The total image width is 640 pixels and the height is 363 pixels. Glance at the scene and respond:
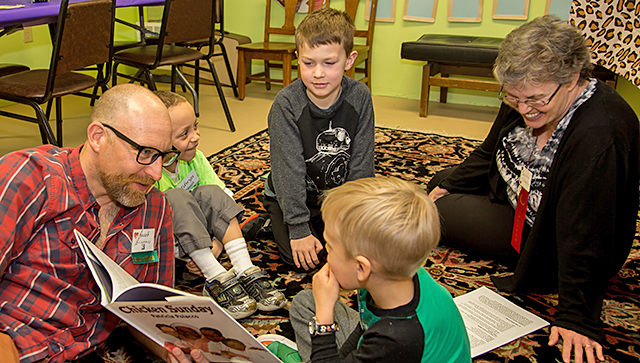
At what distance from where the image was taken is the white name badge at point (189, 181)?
1.83 m

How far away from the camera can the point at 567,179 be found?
1494 millimetres

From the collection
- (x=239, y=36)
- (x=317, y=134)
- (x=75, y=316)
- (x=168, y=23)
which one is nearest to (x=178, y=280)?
(x=75, y=316)

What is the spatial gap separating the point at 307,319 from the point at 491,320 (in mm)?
636

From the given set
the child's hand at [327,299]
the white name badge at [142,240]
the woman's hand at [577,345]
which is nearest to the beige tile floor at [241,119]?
the white name badge at [142,240]

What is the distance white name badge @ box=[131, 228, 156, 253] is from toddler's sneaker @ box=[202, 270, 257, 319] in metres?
0.40

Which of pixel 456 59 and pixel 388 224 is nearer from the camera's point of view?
pixel 388 224

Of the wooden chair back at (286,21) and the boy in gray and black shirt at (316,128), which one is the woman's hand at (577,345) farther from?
the wooden chair back at (286,21)

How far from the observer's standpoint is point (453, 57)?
386 centimetres

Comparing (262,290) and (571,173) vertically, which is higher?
(571,173)

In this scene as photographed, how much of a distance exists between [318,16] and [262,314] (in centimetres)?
107

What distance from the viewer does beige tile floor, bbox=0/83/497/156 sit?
3379 mm

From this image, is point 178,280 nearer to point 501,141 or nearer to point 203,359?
point 203,359

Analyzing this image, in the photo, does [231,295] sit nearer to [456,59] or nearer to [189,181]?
[189,181]

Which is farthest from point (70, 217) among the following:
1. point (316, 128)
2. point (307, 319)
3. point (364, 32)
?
point (364, 32)
